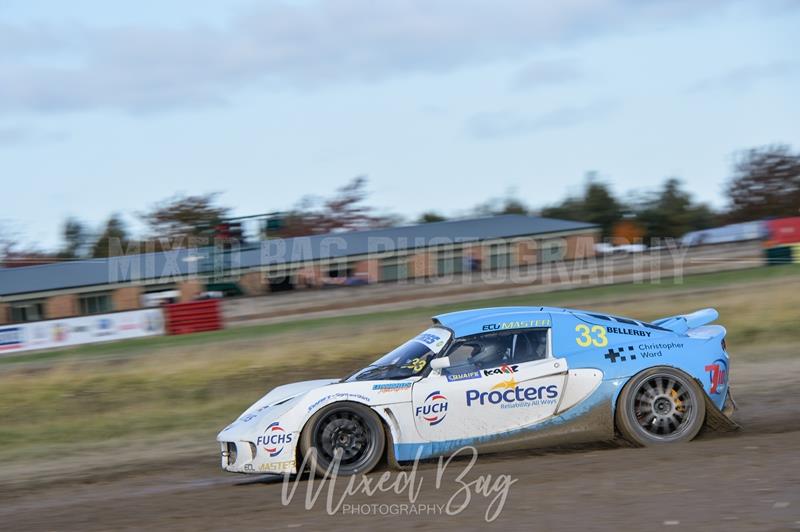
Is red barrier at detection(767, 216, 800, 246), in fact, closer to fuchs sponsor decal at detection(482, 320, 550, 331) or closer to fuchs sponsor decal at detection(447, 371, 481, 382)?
fuchs sponsor decal at detection(482, 320, 550, 331)

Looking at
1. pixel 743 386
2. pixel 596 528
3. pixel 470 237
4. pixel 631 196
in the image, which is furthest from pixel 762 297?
pixel 631 196

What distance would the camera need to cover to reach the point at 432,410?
7.22m

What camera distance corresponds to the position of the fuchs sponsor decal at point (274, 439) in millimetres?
7082

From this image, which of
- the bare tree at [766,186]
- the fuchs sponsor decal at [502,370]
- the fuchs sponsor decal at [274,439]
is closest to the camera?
the fuchs sponsor decal at [274,439]

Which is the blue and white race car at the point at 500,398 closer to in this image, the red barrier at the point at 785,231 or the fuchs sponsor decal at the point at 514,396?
the fuchs sponsor decal at the point at 514,396

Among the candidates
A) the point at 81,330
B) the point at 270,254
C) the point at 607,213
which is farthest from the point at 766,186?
the point at 81,330

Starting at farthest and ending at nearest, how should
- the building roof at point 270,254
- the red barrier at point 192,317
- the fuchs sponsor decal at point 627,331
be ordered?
the building roof at point 270,254 < the red barrier at point 192,317 < the fuchs sponsor decal at point 627,331

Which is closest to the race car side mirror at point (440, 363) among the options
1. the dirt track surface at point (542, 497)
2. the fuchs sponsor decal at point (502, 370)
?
the fuchs sponsor decal at point (502, 370)

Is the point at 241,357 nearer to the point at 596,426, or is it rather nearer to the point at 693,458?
the point at 596,426

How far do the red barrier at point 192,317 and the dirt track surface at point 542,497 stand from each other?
16629 millimetres

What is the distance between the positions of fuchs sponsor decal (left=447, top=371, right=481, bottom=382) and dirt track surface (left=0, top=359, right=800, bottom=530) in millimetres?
688

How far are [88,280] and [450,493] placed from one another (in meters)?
35.3

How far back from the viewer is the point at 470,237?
44.7 metres

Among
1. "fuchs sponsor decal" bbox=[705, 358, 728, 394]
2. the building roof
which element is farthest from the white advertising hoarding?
"fuchs sponsor decal" bbox=[705, 358, 728, 394]
